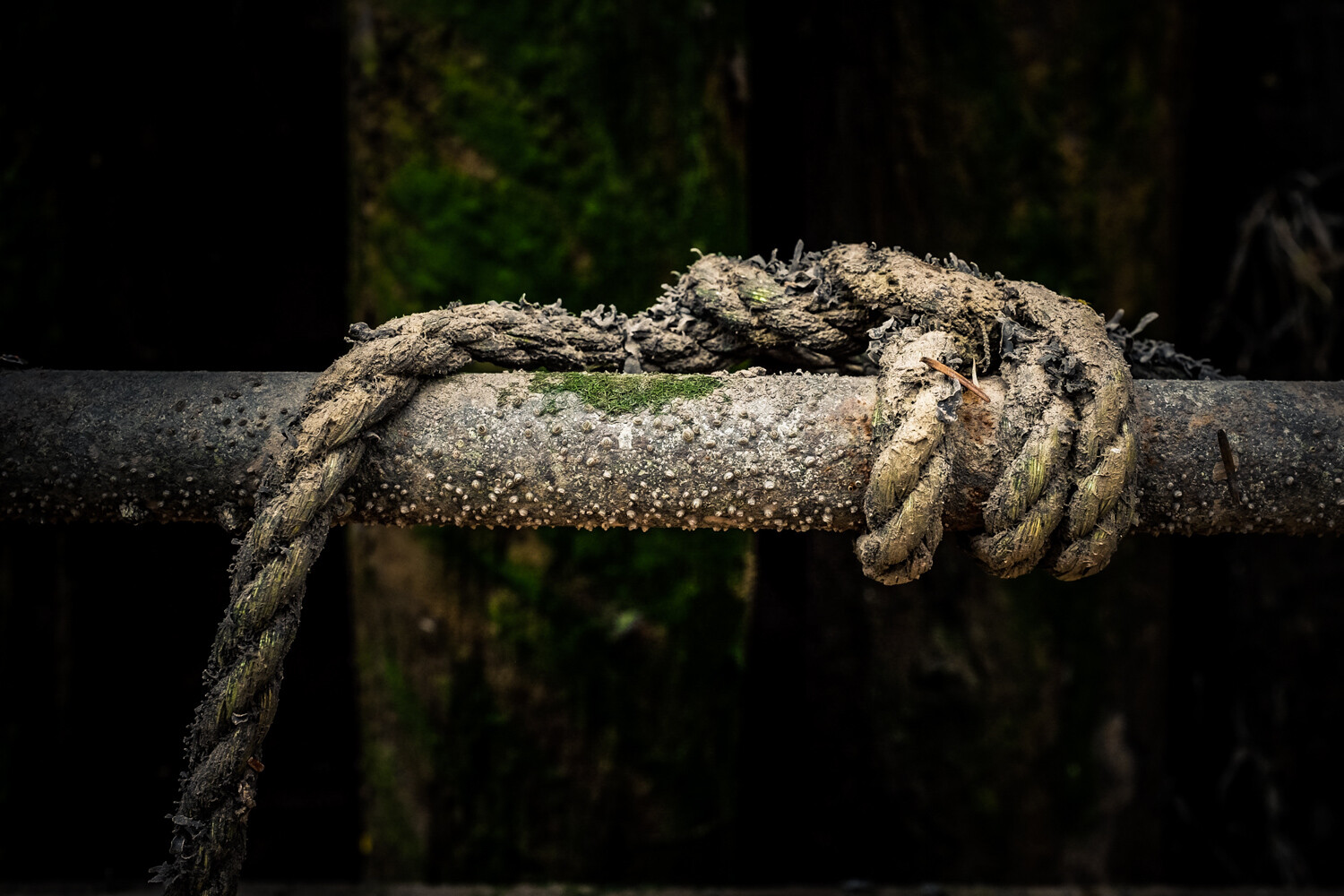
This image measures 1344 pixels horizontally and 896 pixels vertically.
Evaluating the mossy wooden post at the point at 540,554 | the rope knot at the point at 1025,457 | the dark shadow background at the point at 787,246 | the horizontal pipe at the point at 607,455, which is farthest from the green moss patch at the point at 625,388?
the dark shadow background at the point at 787,246

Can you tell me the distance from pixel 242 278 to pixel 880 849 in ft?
5.06

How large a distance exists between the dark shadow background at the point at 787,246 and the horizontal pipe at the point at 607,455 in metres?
0.82

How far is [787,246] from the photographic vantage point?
1.70 meters

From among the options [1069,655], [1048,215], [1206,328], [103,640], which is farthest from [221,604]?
[1206,328]

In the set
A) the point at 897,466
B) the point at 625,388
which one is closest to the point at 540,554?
the point at 625,388

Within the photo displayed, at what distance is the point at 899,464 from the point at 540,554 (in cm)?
73

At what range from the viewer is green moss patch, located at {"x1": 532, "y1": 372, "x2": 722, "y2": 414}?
0.67 metres

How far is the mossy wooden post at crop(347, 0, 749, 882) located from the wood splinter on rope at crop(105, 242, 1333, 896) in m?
0.55

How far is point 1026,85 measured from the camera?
4.67 ft

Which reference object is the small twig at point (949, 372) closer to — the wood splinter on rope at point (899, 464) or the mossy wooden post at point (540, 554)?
the wood splinter on rope at point (899, 464)

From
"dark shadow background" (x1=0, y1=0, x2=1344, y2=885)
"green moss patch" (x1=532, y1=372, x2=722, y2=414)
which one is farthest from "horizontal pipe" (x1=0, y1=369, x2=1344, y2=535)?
"dark shadow background" (x1=0, y1=0, x2=1344, y2=885)

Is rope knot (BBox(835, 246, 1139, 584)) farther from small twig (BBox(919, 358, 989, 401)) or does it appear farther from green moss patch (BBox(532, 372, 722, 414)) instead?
green moss patch (BBox(532, 372, 722, 414))

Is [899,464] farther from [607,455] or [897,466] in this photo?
[607,455]

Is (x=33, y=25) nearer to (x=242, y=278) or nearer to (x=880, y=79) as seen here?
(x=242, y=278)
